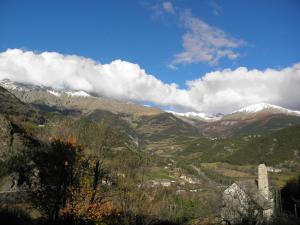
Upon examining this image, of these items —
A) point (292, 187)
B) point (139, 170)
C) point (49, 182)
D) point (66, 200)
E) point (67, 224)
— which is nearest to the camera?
point (67, 224)

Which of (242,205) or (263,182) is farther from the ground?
(263,182)

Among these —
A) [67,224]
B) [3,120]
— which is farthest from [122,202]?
[3,120]

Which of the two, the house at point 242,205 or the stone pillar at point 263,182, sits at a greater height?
the stone pillar at point 263,182

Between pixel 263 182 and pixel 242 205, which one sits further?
pixel 263 182

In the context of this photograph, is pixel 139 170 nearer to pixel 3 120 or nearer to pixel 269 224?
pixel 269 224

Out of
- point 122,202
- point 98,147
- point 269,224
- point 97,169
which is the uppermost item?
point 98,147

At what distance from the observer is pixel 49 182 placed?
30.1m

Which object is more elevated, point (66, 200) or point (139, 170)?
point (139, 170)

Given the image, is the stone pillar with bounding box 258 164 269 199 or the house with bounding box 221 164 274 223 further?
the stone pillar with bounding box 258 164 269 199

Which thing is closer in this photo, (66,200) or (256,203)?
(66,200)

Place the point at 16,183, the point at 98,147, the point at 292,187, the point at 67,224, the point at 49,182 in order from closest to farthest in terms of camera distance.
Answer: the point at 67,224, the point at 49,182, the point at 98,147, the point at 16,183, the point at 292,187

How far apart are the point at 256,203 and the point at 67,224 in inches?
840

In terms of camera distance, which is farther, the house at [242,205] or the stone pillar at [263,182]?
the stone pillar at [263,182]

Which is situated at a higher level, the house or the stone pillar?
the stone pillar
